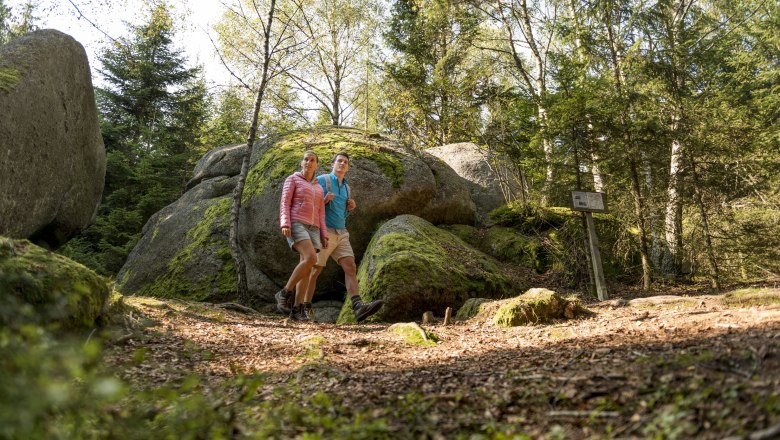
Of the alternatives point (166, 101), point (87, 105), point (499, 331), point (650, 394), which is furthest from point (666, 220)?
point (166, 101)

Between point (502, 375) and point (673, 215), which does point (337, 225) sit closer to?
point (502, 375)

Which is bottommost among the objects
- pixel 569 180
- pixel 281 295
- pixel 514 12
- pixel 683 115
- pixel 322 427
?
pixel 322 427

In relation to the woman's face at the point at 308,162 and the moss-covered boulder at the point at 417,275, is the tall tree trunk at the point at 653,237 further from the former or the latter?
the woman's face at the point at 308,162

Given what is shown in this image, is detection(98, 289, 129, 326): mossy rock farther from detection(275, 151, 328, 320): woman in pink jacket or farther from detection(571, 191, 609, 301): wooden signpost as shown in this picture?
detection(571, 191, 609, 301): wooden signpost

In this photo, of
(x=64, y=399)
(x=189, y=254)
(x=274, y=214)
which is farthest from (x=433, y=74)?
(x=64, y=399)

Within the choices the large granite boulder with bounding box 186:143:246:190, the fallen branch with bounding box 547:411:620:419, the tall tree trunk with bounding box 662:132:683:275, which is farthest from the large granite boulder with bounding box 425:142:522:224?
the fallen branch with bounding box 547:411:620:419

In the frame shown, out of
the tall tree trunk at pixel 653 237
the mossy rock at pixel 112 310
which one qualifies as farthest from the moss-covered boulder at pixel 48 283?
the tall tree trunk at pixel 653 237

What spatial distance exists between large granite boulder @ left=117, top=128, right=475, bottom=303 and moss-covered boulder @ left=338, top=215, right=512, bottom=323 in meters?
1.11

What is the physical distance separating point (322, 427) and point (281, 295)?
534 centimetres

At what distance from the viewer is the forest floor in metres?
2.15

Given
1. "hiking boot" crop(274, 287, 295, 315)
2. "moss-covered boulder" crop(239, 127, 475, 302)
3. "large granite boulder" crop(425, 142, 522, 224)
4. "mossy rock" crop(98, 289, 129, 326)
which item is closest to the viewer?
"mossy rock" crop(98, 289, 129, 326)

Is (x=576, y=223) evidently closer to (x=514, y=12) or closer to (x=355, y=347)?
(x=355, y=347)

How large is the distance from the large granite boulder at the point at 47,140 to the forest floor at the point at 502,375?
4.16 metres

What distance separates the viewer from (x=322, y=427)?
2.40 m
